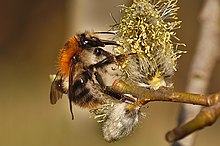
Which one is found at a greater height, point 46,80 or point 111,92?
point 46,80

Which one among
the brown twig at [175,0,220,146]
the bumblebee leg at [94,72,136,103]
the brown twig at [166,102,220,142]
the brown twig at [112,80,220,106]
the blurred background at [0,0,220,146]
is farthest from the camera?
the blurred background at [0,0,220,146]

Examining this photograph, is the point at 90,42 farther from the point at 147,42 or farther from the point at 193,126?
the point at 193,126

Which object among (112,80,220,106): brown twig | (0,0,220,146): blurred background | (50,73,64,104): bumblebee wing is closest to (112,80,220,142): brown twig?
(112,80,220,106): brown twig

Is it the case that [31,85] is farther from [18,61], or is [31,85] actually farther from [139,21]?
[139,21]

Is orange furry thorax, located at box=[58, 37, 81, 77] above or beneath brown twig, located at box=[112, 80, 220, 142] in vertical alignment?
above

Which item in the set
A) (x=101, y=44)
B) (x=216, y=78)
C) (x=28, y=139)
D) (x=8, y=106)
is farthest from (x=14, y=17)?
(x=101, y=44)

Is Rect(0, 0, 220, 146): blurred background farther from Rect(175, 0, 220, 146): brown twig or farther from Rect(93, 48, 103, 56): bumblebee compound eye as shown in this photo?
Rect(93, 48, 103, 56): bumblebee compound eye

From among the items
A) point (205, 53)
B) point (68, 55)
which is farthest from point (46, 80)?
point (68, 55)

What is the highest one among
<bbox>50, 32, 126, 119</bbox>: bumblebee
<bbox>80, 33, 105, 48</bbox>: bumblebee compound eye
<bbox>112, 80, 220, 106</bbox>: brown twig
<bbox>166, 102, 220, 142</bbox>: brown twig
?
<bbox>80, 33, 105, 48</bbox>: bumblebee compound eye
